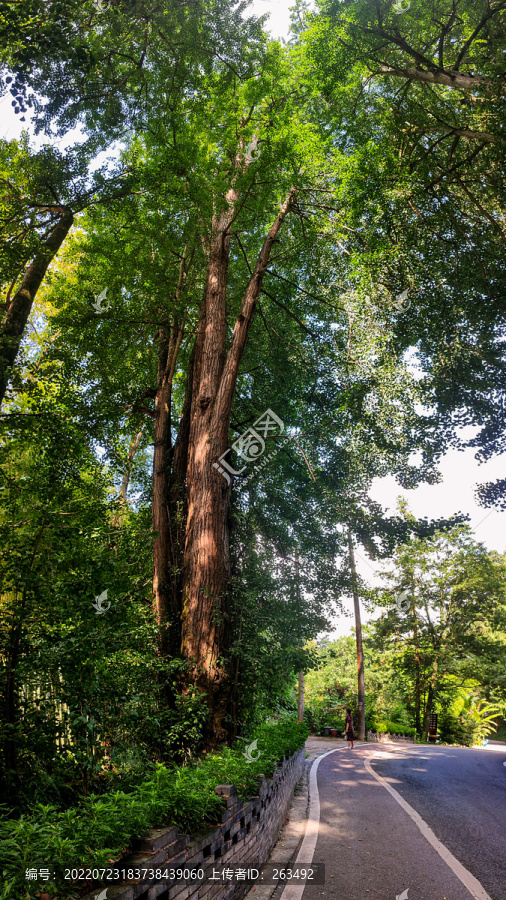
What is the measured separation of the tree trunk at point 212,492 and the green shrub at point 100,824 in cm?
267

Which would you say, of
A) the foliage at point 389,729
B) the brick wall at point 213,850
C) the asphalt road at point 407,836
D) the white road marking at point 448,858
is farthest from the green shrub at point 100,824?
the foliage at point 389,729

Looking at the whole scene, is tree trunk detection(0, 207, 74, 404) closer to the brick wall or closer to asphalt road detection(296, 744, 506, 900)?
the brick wall

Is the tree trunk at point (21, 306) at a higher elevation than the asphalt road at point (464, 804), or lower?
higher

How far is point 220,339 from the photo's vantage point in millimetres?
9297

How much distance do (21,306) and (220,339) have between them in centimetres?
359

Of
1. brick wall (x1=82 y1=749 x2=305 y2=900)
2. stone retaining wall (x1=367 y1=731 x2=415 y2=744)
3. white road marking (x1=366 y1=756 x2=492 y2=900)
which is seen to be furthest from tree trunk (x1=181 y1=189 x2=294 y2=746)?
stone retaining wall (x1=367 y1=731 x2=415 y2=744)

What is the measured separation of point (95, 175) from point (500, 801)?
515 inches

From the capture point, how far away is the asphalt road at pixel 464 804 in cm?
503

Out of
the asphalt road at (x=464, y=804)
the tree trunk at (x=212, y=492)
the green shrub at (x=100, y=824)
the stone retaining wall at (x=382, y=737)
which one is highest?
the tree trunk at (x=212, y=492)

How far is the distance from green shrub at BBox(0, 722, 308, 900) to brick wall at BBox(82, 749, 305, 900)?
9 cm

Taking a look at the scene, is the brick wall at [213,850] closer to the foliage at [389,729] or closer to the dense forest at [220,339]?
the dense forest at [220,339]

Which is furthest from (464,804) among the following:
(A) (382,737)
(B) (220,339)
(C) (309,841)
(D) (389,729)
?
(D) (389,729)

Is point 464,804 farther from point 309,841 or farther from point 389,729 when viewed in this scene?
point 389,729

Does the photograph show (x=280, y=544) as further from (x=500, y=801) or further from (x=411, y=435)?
(x=500, y=801)
